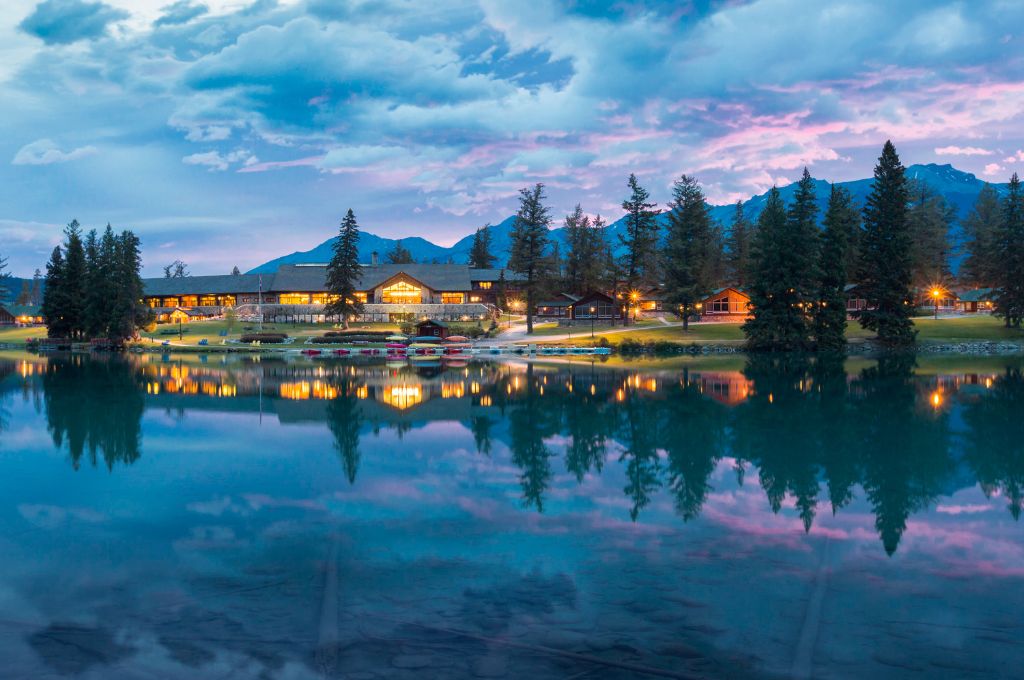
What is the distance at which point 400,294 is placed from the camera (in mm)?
104250

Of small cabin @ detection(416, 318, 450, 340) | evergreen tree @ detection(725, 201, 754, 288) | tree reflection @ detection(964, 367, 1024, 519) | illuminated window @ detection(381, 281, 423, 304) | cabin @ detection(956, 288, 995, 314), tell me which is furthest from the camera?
cabin @ detection(956, 288, 995, 314)

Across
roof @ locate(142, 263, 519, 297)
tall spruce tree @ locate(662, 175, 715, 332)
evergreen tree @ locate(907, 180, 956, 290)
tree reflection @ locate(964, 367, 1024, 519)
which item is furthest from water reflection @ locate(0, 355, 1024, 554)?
roof @ locate(142, 263, 519, 297)

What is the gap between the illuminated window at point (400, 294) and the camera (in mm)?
104062

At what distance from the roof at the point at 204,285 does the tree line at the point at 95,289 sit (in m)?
22.0

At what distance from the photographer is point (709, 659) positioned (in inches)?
362

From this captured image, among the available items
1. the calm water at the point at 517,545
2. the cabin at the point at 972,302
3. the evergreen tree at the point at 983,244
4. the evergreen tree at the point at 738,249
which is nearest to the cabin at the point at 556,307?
the evergreen tree at the point at 738,249

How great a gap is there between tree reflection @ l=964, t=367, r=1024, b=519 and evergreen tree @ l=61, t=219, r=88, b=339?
91674 mm

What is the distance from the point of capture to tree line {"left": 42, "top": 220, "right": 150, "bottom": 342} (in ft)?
272

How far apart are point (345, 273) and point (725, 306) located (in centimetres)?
4659

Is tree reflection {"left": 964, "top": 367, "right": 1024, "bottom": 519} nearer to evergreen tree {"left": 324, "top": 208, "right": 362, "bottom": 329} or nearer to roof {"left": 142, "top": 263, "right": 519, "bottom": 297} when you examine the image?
evergreen tree {"left": 324, "top": 208, "right": 362, "bottom": 329}

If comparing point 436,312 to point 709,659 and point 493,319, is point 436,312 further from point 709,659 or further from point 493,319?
point 709,659

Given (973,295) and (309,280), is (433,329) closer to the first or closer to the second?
(309,280)

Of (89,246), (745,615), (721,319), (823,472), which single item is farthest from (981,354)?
(89,246)

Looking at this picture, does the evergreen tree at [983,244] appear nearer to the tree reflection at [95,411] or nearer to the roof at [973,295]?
the roof at [973,295]
